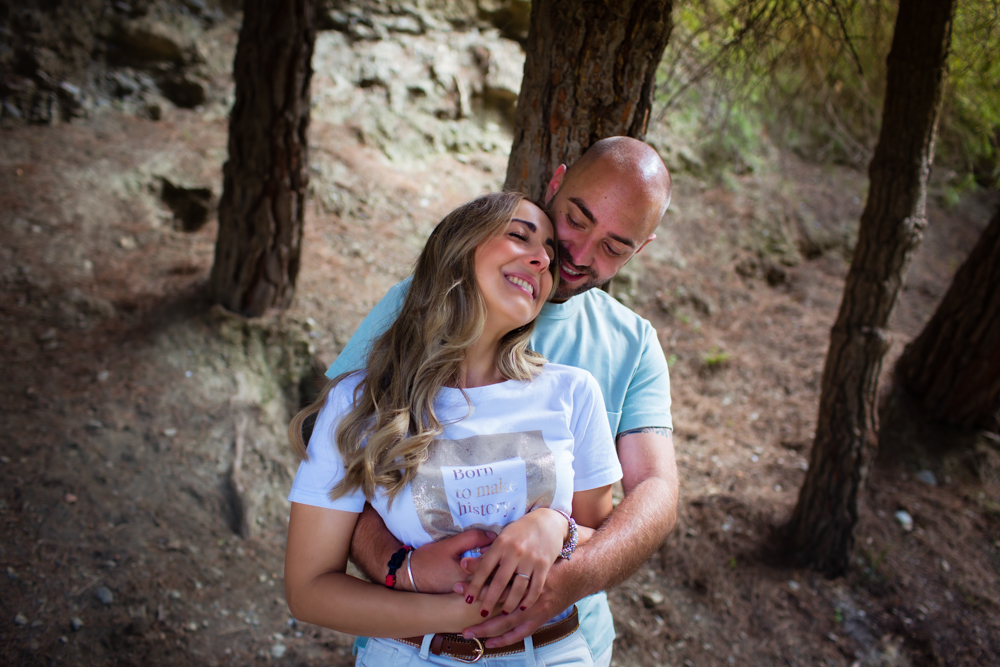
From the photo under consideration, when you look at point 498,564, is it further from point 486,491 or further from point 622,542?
point 622,542

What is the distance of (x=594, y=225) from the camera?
2.07 metres

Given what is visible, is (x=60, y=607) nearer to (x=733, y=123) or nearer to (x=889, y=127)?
(x=889, y=127)

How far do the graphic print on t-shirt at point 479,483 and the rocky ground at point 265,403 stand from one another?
1.85 meters

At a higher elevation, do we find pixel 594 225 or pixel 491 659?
pixel 594 225

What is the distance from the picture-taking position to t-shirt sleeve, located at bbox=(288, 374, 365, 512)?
155 centimetres

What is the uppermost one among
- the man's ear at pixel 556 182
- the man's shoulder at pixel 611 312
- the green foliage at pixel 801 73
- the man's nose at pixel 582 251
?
the green foliage at pixel 801 73

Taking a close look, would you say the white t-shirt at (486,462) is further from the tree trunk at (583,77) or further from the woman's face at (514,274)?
the tree trunk at (583,77)

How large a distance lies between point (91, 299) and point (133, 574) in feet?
7.18

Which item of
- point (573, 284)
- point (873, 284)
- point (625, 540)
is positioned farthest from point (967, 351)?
point (625, 540)

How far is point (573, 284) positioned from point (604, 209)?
0.95ft

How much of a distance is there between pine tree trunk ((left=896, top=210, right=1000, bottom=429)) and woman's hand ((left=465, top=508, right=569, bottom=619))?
4.44 metres

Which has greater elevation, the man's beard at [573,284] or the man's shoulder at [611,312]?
the man's beard at [573,284]

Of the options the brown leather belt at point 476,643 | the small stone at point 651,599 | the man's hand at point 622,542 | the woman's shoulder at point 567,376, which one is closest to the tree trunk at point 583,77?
the woman's shoulder at point 567,376

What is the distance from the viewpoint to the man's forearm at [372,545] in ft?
5.08
